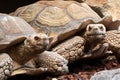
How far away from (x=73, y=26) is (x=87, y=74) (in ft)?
1.78

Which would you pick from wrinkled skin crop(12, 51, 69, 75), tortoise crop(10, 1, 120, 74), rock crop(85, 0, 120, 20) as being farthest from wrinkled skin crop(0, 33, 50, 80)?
rock crop(85, 0, 120, 20)

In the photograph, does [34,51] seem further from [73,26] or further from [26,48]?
[73,26]

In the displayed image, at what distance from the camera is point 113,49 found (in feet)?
11.0

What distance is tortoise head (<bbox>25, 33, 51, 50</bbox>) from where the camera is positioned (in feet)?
8.29

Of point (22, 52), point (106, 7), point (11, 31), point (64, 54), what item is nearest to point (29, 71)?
point (22, 52)

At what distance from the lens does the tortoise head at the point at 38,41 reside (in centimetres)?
253

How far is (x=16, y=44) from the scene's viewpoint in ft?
8.77

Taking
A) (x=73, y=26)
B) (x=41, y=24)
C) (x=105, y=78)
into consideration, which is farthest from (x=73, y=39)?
(x=105, y=78)

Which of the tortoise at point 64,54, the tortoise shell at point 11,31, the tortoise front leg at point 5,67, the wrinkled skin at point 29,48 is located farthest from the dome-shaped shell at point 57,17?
the tortoise front leg at point 5,67

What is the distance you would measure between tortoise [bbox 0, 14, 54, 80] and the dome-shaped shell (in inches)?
17.0

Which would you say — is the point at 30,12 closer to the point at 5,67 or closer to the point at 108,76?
the point at 5,67

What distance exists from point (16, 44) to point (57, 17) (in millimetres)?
715

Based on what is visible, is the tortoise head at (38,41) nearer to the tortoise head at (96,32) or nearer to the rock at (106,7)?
the tortoise head at (96,32)

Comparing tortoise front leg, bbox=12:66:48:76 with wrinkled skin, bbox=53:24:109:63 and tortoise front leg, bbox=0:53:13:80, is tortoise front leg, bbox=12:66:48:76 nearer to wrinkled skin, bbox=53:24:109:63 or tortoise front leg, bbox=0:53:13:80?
tortoise front leg, bbox=0:53:13:80
